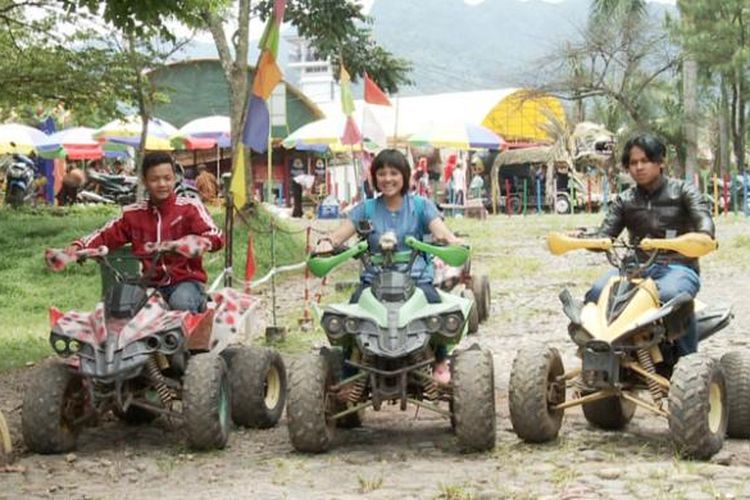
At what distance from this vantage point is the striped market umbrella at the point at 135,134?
30.8 metres

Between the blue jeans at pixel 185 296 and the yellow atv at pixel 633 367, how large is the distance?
188 cm

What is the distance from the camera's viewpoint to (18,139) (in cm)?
3203

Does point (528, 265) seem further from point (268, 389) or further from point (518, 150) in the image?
point (518, 150)

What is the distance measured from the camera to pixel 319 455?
21.7 ft

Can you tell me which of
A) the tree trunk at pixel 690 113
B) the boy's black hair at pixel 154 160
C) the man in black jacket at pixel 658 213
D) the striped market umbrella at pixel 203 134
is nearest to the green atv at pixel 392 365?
the man in black jacket at pixel 658 213

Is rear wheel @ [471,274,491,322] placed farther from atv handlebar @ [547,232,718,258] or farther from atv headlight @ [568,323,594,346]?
atv headlight @ [568,323,594,346]

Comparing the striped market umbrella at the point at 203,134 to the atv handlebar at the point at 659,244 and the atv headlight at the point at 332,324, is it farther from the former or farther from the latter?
the atv handlebar at the point at 659,244

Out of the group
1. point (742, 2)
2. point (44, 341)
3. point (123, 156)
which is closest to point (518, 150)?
point (742, 2)

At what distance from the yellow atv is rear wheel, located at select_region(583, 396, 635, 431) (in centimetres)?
18

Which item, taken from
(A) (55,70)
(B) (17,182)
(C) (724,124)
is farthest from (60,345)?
(C) (724,124)

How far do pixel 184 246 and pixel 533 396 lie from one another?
205cm

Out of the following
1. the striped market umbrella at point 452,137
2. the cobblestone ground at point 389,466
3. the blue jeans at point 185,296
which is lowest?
the cobblestone ground at point 389,466

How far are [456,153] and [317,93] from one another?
52022 mm

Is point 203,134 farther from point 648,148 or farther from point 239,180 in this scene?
point 648,148
